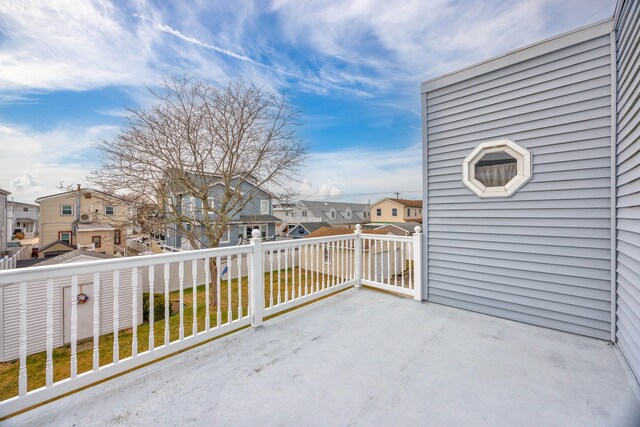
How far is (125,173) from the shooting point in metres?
6.61

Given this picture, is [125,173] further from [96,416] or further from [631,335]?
[631,335]

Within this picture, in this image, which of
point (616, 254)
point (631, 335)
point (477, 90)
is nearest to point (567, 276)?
point (616, 254)

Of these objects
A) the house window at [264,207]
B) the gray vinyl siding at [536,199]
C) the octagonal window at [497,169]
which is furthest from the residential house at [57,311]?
the house window at [264,207]

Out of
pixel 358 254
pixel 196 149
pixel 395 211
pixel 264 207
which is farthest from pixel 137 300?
pixel 395 211

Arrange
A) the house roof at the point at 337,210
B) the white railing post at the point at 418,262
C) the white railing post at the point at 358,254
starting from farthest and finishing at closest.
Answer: the house roof at the point at 337,210, the white railing post at the point at 358,254, the white railing post at the point at 418,262

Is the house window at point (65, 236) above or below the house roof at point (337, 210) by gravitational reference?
below

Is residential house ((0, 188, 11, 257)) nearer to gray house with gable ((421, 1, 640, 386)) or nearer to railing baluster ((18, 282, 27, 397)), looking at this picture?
railing baluster ((18, 282, 27, 397))

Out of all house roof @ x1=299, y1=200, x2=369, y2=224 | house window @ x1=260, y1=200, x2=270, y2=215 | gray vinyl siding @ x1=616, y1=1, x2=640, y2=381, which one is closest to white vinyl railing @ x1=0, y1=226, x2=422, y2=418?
gray vinyl siding @ x1=616, y1=1, x2=640, y2=381

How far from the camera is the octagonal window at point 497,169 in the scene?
9.40ft

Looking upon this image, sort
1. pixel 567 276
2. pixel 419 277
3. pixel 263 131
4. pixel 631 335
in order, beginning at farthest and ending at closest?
pixel 263 131 → pixel 419 277 → pixel 567 276 → pixel 631 335

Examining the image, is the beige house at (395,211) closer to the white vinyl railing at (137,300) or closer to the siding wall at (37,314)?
the white vinyl railing at (137,300)

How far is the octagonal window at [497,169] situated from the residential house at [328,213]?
22.8 metres

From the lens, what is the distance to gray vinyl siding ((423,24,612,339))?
249cm

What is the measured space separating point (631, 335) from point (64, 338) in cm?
980
